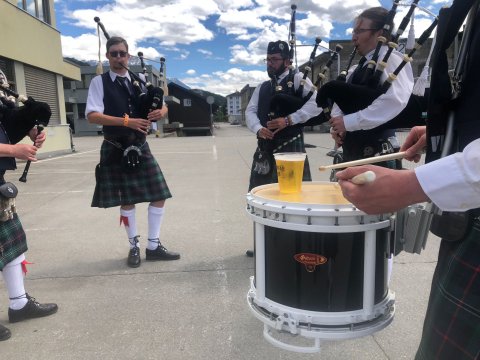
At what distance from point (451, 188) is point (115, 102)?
103 inches

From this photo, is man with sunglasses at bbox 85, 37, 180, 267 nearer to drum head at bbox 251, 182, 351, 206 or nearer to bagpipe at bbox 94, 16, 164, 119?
bagpipe at bbox 94, 16, 164, 119

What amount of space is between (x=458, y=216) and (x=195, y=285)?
81.2 inches

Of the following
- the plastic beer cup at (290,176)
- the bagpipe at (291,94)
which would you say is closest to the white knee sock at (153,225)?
the bagpipe at (291,94)

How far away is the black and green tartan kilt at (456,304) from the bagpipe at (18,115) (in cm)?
196

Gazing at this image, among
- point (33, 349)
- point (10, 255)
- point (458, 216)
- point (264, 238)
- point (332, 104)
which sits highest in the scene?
point (332, 104)

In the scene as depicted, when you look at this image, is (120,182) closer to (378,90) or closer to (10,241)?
(10,241)

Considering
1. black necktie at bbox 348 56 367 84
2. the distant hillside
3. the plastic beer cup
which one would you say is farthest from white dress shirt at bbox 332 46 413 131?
the distant hillside

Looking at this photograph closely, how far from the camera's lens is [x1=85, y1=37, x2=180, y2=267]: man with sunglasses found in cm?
286

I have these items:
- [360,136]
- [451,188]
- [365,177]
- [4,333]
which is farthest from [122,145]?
[451,188]

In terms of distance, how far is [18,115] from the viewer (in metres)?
2.02

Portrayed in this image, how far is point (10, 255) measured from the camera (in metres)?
2.10

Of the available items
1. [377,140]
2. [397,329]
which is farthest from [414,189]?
[397,329]

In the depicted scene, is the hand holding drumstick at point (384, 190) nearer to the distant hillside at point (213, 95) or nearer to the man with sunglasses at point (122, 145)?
the man with sunglasses at point (122, 145)

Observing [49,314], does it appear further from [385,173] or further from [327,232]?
[385,173]
